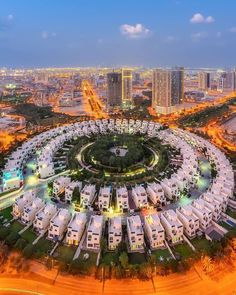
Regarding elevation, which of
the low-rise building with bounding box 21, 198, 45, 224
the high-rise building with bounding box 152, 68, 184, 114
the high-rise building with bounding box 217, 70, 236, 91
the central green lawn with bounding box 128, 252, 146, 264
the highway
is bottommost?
the highway

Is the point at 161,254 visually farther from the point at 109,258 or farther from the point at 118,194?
the point at 118,194

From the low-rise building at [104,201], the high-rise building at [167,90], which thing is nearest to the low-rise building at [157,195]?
the low-rise building at [104,201]

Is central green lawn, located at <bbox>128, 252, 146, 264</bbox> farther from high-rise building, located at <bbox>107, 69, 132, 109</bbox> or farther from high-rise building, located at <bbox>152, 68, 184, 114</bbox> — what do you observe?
high-rise building, located at <bbox>107, 69, 132, 109</bbox>

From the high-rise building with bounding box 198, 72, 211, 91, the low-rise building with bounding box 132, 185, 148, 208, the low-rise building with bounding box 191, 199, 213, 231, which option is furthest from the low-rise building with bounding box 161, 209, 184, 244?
the high-rise building with bounding box 198, 72, 211, 91

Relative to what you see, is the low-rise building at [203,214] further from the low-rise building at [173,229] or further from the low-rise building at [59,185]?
the low-rise building at [59,185]

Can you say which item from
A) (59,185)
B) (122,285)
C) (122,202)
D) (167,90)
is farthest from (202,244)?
(167,90)

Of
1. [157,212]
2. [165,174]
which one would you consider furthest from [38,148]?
[157,212]

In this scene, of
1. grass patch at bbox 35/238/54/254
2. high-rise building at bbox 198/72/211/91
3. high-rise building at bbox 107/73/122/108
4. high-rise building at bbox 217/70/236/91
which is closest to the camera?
grass patch at bbox 35/238/54/254

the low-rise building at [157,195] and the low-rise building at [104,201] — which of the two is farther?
the low-rise building at [157,195]
